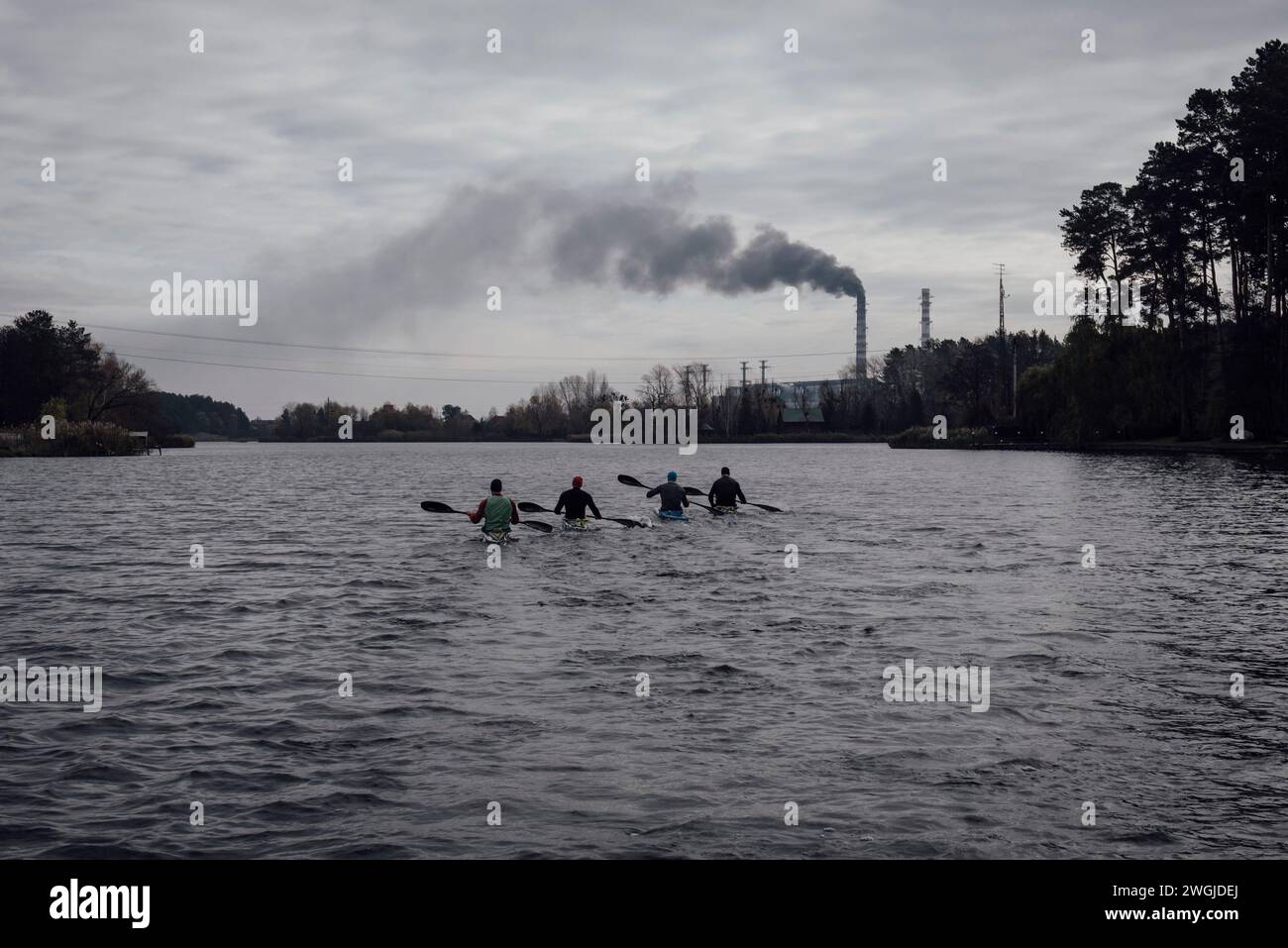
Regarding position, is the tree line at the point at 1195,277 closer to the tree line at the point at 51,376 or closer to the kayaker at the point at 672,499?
the kayaker at the point at 672,499

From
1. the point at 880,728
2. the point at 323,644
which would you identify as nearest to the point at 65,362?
the point at 323,644

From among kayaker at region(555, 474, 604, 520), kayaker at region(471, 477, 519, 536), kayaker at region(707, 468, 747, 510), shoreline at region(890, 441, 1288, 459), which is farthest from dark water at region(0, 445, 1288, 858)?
shoreline at region(890, 441, 1288, 459)

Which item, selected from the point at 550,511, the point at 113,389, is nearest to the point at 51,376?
the point at 113,389

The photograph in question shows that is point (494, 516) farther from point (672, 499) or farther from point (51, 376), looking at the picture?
point (51, 376)

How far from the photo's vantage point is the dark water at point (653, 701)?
9469 millimetres

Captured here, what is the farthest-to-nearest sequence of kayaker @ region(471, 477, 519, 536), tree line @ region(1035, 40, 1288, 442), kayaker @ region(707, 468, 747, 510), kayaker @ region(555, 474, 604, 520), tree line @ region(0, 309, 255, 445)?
1. tree line @ region(0, 309, 255, 445)
2. tree line @ region(1035, 40, 1288, 442)
3. kayaker @ region(707, 468, 747, 510)
4. kayaker @ region(555, 474, 604, 520)
5. kayaker @ region(471, 477, 519, 536)

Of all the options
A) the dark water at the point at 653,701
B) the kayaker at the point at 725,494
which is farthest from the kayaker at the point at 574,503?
the kayaker at the point at 725,494

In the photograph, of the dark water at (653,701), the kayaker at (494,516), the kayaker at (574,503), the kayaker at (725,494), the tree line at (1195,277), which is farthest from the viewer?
the tree line at (1195,277)

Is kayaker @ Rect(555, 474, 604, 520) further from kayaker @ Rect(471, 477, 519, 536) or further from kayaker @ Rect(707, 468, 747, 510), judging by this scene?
kayaker @ Rect(707, 468, 747, 510)

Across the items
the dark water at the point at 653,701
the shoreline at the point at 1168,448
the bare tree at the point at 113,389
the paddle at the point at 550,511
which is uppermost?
the bare tree at the point at 113,389

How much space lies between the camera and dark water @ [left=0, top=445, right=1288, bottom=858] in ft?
31.1

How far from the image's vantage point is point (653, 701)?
13773mm
